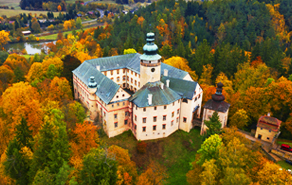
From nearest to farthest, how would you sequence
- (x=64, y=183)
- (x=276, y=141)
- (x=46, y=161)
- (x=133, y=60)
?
(x=64, y=183) → (x=46, y=161) → (x=276, y=141) → (x=133, y=60)

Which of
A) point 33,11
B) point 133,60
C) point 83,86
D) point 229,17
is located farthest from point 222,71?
point 33,11

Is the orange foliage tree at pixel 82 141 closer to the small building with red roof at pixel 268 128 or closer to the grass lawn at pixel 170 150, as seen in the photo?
the grass lawn at pixel 170 150

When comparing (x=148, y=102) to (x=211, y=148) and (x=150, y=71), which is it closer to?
(x=150, y=71)

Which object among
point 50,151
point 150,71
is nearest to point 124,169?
point 50,151

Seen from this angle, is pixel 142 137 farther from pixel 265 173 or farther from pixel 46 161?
pixel 265 173

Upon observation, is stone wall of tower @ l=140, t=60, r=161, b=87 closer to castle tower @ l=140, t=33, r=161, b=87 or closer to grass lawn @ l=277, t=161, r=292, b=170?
castle tower @ l=140, t=33, r=161, b=87

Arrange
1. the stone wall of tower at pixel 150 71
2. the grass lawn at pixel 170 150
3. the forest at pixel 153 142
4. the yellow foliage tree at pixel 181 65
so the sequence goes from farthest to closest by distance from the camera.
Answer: the yellow foliage tree at pixel 181 65 → the stone wall of tower at pixel 150 71 → the grass lawn at pixel 170 150 → the forest at pixel 153 142

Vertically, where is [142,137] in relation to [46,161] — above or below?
below

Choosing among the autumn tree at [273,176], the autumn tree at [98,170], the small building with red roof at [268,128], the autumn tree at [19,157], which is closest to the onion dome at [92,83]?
the autumn tree at [19,157]
